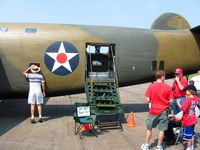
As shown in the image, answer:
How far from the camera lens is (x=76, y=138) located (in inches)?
336

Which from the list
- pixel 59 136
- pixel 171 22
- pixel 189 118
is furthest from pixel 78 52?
pixel 171 22

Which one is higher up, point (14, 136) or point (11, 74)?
point (11, 74)

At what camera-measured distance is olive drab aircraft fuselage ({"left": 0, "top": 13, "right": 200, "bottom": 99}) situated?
11305 mm

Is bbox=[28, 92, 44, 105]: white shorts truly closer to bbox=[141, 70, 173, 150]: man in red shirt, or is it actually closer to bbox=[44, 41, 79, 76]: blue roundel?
bbox=[44, 41, 79, 76]: blue roundel

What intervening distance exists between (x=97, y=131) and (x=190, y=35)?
607 centimetres

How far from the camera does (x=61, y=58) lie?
1146 cm

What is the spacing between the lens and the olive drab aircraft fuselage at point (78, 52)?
11305 mm

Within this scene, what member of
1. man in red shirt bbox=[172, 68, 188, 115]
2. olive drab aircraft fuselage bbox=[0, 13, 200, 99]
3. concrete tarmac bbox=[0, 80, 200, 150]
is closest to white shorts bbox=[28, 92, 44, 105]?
concrete tarmac bbox=[0, 80, 200, 150]

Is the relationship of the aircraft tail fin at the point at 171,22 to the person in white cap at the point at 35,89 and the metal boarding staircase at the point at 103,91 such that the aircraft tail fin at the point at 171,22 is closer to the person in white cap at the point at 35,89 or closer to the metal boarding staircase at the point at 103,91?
the metal boarding staircase at the point at 103,91

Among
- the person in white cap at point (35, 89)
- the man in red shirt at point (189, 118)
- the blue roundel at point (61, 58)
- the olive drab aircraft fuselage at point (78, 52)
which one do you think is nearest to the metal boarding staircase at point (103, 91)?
the olive drab aircraft fuselage at point (78, 52)

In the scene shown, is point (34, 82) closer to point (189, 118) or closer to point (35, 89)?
point (35, 89)

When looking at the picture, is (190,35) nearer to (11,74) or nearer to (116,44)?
(116,44)

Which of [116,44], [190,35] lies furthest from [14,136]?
[190,35]

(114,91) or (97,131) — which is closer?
(97,131)
